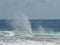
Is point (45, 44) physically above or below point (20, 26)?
below

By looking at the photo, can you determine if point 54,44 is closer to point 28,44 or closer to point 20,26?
point 28,44

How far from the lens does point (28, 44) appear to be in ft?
52.8

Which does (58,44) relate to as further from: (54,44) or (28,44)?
(28,44)

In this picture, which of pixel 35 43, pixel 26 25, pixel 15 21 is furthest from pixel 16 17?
pixel 35 43

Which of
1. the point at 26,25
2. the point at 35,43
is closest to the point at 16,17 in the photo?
the point at 26,25

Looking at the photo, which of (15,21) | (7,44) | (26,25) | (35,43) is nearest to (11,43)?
(7,44)

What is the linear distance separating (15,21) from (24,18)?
248 cm

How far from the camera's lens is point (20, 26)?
35.3 m

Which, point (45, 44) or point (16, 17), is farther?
point (16, 17)

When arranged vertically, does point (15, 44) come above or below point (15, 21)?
below

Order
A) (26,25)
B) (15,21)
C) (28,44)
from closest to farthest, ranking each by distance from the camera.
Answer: (28,44), (26,25), (15,21)

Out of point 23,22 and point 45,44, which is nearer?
point 45,44

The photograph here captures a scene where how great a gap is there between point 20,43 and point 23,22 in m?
18.8

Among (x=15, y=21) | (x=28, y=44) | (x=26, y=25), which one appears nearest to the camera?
(x=28, y=44)
